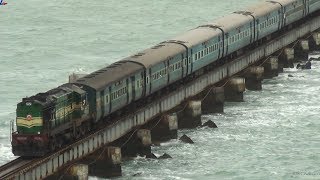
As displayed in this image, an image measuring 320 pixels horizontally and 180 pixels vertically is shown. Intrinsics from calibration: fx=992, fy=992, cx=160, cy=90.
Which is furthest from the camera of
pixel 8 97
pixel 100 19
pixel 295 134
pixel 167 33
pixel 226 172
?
pixel 100 19

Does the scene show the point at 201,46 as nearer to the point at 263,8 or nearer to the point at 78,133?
the point at 263,8

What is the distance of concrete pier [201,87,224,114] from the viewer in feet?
262

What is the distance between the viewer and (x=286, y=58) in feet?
332

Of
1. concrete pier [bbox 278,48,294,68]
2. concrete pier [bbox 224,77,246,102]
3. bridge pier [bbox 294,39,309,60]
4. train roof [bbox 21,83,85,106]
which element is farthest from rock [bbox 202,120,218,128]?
bridge pier [bbox 294,39,309,60]

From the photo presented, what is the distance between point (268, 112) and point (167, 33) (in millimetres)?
48310

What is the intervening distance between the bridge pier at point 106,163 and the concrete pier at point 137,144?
177 inches

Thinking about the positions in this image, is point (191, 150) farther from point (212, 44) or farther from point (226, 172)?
point (212, 44)

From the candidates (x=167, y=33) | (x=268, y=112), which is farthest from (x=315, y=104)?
(x=167, y=33)

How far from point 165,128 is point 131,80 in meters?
5.54

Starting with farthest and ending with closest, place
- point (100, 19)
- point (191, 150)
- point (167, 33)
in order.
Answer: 1. point (100, 19)
2. point (167, 33)
3. point (191, 150)

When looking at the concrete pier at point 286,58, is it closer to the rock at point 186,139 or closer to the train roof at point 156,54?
the train roof at point 156,54

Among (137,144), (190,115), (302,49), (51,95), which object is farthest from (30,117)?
(302,49)

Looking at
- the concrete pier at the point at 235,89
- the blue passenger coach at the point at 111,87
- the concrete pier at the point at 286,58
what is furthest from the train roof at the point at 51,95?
the concrete pier at the point at 286,58

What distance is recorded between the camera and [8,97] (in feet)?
299
